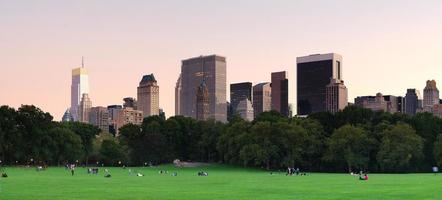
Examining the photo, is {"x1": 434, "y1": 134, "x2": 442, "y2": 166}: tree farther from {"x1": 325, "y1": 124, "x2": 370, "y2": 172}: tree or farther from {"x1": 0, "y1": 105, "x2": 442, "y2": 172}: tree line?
{"x1": 325, "y1": 124, "x2": 370, "y2": 172}: tree

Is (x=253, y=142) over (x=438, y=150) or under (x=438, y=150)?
over

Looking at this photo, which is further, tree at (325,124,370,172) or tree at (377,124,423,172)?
tree at (325,124,370,172)

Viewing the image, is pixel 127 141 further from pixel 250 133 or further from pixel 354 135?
pixel 354 135

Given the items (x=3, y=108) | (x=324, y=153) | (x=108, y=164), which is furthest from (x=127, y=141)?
(x=324, y=153)

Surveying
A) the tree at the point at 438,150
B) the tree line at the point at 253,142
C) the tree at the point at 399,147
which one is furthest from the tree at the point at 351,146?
the tree at the point at 438,150

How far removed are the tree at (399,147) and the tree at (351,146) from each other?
111 inches

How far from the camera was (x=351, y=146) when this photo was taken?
93.9 metres

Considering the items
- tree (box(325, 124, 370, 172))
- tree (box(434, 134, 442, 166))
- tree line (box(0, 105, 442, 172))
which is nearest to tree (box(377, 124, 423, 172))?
tree line (box(0, 105, 442, 172))

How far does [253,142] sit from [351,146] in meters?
15.3

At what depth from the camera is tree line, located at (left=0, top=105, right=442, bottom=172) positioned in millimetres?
93375

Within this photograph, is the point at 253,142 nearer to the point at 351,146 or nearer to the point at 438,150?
the point at 351,146

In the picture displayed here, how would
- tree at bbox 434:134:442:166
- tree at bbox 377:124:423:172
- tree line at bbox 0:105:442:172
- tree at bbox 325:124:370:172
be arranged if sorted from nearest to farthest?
tree at bbox 434:134:442:166 → tree at bbox 377:124:423:172 → tree at bbox 325:124:370:172 → tree line at bbox 0:105:442:172

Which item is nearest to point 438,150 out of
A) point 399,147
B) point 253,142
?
point 399,147

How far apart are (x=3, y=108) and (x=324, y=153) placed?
55.4 m
